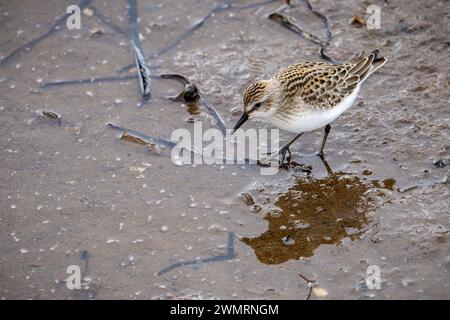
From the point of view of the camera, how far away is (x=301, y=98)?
7109mm

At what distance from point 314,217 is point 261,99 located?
1357 mm

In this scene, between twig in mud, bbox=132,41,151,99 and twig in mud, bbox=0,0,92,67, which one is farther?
twig in mud, bbox=0,0,92,67

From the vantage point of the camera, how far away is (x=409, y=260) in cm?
623

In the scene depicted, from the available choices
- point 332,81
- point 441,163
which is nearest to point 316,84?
point 332,81

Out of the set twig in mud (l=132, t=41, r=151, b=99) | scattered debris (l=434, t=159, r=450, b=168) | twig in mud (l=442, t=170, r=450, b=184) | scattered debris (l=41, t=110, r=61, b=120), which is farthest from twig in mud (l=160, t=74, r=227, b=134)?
twig in mud (l=442, t=170, r=450, b=184)

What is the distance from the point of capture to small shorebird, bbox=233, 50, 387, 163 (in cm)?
705

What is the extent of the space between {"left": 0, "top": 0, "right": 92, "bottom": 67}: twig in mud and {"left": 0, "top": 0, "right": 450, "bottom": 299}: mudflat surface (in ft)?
0.13

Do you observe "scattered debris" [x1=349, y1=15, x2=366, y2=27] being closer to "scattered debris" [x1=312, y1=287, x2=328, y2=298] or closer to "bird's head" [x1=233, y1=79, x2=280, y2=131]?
"bird's head" [x1=233, y1=79, x2=280, y2=131]

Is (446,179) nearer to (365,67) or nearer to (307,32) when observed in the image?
(365,67)

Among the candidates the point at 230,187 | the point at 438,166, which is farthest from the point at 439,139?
the point at 230,187

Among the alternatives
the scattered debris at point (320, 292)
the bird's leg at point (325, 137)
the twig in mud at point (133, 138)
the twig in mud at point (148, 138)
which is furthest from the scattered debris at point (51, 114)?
the scattered debris at point (320, 292)

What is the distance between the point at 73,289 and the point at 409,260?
3.13 meters

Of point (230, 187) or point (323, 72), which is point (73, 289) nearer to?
point (230, 187)

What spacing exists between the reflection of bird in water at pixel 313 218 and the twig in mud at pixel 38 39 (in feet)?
13.9
